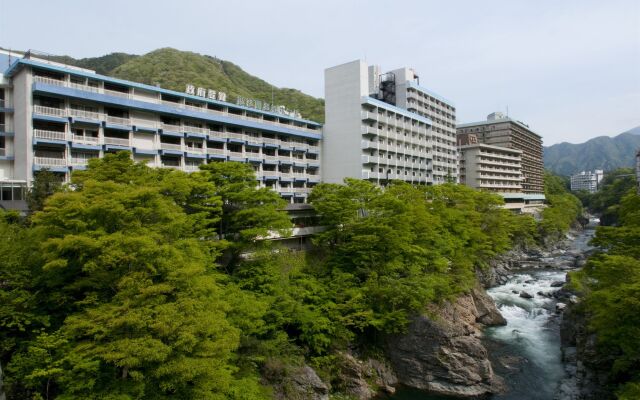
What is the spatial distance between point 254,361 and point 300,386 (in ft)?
10.7

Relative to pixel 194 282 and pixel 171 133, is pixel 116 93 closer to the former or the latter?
pixel 171 133

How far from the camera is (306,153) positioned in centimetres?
5850

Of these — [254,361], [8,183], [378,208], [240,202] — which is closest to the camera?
[254,361]

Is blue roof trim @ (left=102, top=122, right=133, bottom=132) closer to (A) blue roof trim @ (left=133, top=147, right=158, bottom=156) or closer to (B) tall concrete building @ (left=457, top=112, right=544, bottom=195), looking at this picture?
(A) blue roof trim @ (left=133, top=147, right=158, bottom=156)

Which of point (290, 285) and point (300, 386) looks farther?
point (290, 285)

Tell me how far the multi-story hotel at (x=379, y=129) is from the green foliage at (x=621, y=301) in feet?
119

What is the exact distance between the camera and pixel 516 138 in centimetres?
11588

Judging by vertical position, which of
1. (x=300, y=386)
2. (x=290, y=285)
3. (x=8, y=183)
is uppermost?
(x=8, y=183)

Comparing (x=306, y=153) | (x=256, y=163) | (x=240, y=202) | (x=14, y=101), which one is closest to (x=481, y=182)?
(x=306, y=153)

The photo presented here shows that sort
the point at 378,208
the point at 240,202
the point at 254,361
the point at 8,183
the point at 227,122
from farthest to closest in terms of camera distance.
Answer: the point at 227,122 → the point at 378,208 → the point at 8,183 → the point at 240,202 → the point at 254,361

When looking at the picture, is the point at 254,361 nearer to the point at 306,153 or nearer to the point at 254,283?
the point at 254,283

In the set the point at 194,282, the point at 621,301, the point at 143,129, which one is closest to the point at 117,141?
the point at 143,129

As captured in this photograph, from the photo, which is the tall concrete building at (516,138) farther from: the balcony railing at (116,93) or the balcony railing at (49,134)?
the balcony railing at (49,134)

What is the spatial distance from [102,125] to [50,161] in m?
5.62
